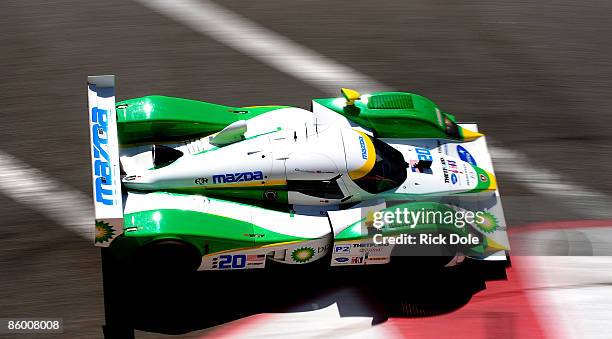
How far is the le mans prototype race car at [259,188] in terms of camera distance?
8297mm

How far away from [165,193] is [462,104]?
17.1 feet

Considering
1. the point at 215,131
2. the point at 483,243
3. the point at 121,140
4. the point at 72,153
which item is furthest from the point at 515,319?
the point at 72,153

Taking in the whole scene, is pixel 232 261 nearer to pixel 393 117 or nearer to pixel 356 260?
pixel 356 260

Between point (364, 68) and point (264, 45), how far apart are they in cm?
167

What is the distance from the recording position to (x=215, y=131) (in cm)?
955

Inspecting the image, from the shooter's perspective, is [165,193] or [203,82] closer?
[165,193]

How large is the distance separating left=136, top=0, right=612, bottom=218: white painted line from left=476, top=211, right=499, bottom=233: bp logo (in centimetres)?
188

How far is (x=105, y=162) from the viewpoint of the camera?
8.27 meters

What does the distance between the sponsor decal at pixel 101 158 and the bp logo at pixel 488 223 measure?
14.0 feet

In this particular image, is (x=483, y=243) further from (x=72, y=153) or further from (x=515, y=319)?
(x=72, y=153)

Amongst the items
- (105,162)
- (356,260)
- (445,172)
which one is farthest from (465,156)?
(105,162)

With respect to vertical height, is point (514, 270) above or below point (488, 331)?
above

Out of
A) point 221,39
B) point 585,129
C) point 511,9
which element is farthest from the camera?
point 511,9

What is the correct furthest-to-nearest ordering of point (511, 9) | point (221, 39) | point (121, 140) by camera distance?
1. point (511, 9)
2. point (221, 39)
3. point (121, 140)
